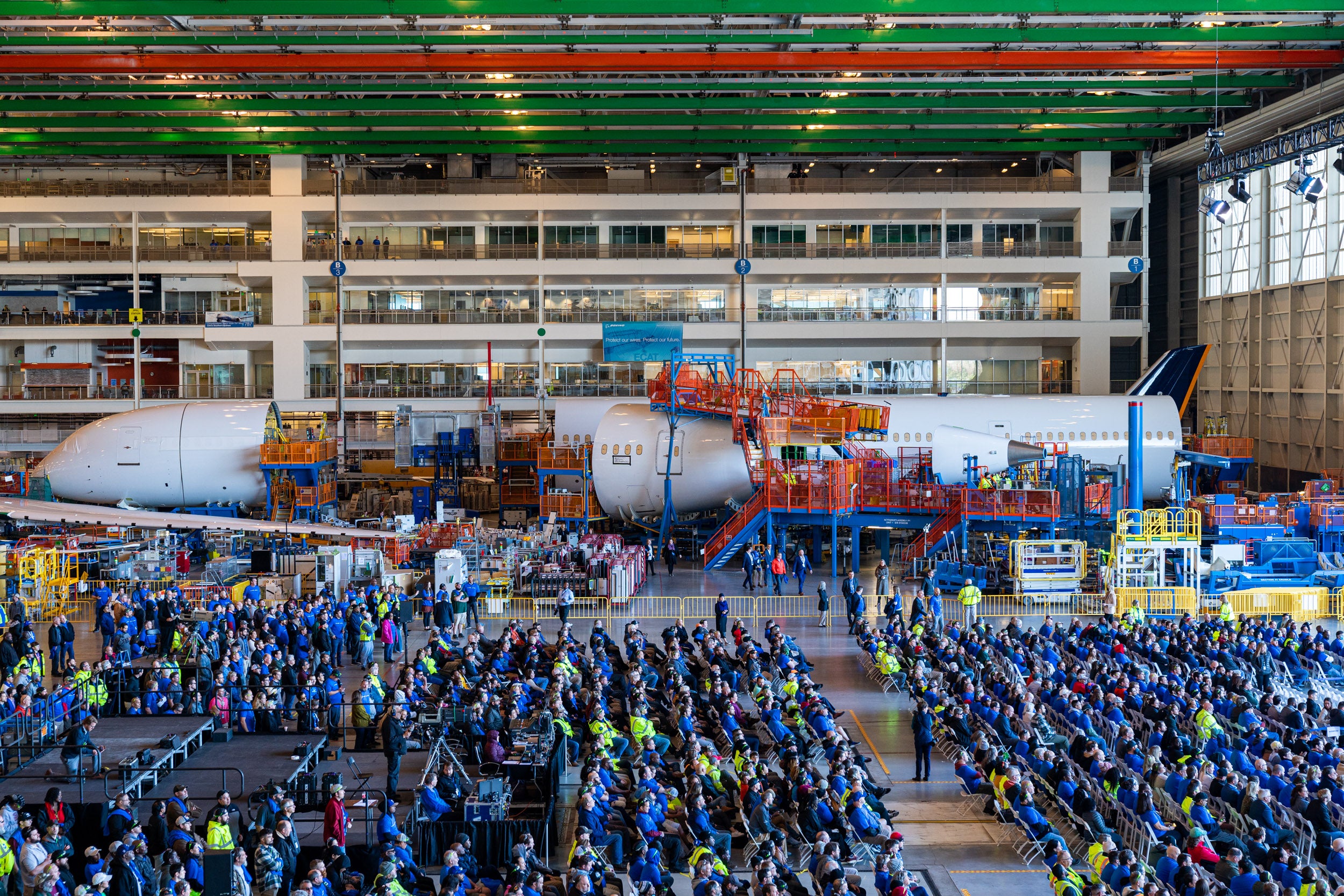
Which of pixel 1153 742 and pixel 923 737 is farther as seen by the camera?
pixel 923 737

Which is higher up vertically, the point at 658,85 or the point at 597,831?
the point at 658,85

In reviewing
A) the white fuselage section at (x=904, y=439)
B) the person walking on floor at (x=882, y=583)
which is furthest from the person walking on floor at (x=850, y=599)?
the white fuselage section at (x=904, y=439)

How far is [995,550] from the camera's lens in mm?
35281

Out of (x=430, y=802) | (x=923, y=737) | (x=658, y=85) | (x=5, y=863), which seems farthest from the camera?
(x=658, y=85)

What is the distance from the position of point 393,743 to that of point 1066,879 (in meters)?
9.79

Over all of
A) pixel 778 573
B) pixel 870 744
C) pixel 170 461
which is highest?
pixel 170 461

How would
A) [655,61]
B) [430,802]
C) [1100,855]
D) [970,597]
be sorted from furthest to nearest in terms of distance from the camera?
[655,61], [970,597], [430,802], [1100,855]

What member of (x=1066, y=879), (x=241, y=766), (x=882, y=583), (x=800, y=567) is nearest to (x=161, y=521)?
(x=800, y=567)

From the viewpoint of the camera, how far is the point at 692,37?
3725cm

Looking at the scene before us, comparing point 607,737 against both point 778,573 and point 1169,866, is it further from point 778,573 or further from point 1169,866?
point 778,573

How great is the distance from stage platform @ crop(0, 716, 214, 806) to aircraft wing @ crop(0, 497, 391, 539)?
53.8 feet

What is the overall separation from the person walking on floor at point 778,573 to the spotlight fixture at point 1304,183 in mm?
20387

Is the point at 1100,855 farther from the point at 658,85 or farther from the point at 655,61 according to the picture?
the point at 658,85

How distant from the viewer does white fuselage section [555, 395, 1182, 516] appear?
3872 cm
